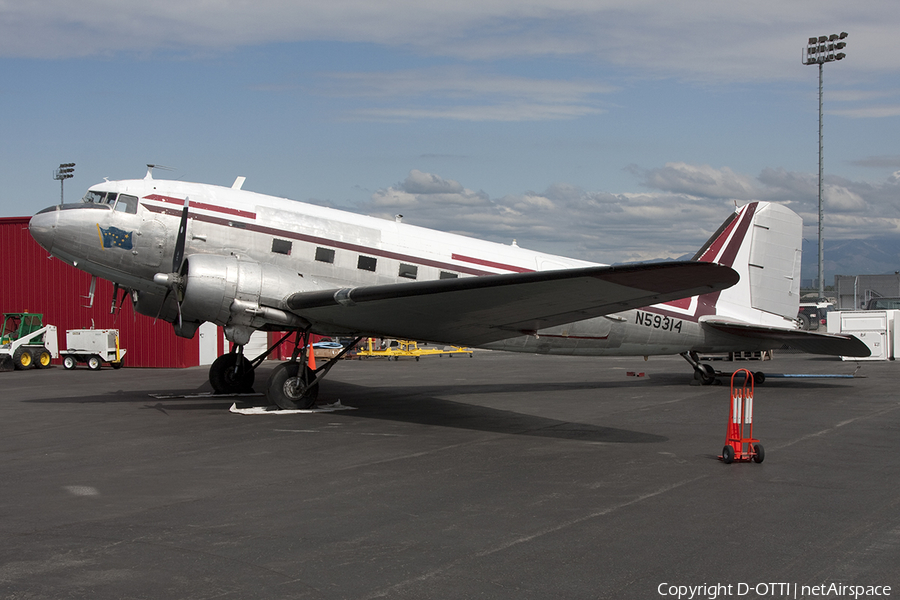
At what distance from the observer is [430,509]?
6.74m

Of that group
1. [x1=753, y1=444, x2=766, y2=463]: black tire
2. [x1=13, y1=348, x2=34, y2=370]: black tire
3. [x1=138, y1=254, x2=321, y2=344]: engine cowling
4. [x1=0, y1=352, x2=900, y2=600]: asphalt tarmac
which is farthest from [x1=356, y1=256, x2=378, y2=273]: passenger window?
[x1=13, y1=348, x2=34, y2=370]: black tire

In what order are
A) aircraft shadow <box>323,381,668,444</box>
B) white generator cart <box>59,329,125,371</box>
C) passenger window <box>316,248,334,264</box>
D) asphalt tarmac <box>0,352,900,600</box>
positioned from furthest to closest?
white generator cart <box>59,329,125,371</box> → passenger window <box>316,248,334,264</box> → aircraft shadow <box>323,381,668,444</box> → asphalt tarmac <box>0,352,900,600</box>

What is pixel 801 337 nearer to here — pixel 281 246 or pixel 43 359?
pixel 281 246

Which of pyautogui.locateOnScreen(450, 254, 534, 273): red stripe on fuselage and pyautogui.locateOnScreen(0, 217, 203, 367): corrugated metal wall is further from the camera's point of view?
pyautogui.locateOnScreen(0, 217, 203, 367): corrugated metal wall

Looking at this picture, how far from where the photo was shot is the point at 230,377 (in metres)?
17.1

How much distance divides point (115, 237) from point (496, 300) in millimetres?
7613

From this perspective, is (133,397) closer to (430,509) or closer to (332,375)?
(332,375)

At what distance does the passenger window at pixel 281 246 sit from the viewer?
14078 millimetres

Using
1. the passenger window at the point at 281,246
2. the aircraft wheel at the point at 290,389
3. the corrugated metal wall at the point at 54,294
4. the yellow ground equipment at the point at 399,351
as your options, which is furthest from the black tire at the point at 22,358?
the passenger window at the point at 281,246

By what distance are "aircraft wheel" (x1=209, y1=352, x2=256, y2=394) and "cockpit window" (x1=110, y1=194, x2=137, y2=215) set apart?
4.53m

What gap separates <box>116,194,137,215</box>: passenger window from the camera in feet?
45.3

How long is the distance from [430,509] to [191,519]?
84.6 inches

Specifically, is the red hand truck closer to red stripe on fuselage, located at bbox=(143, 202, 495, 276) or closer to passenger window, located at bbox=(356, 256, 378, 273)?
red stripe on fuselage, located at bbox=(143, 202, 495, 276)

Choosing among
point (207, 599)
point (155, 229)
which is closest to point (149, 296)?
point (155, 229)
